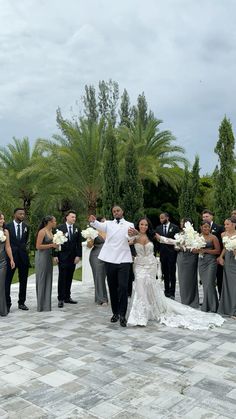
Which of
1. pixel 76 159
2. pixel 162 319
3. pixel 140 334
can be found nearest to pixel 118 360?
pixel 140 334

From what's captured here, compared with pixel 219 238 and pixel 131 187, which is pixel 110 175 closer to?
pixel 131 187

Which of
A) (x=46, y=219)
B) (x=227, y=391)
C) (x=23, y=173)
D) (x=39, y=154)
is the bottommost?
(x=227, y=391)

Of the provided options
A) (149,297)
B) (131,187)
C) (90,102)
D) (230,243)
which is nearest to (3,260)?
(149,297)

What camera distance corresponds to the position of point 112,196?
50.1ft

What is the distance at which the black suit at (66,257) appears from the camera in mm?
8547

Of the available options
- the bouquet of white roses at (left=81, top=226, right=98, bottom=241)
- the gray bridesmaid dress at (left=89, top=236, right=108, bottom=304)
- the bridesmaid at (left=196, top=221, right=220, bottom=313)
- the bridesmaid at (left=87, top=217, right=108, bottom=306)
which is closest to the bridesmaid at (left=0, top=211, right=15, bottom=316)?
the bouquet of white roses at (left=81, top=226, right=98, bottom=241)

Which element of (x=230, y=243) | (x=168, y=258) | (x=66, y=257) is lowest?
(x=168, y=258)

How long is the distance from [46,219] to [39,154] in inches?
582

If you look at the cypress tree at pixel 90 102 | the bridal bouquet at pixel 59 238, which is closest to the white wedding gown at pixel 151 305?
the bridal bouquet at pixel 59 238

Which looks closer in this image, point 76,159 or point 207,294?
point 207,294

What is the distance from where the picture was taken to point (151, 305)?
281 inches

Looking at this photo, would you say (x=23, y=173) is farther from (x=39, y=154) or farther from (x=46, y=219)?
(x=46, y=219)

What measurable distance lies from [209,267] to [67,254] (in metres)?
2.98

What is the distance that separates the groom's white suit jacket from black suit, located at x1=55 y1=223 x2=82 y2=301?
6.00 feet
